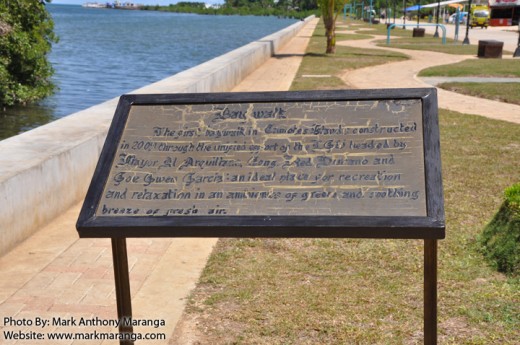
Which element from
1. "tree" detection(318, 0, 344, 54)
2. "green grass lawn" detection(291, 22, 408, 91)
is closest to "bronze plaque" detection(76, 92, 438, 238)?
"green grass lawn" detection(291, 22, 408, 91)

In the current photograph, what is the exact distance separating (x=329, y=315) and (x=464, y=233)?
1863 mm

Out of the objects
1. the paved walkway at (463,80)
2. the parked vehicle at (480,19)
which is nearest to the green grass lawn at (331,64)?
the paved walkway at (463,80)

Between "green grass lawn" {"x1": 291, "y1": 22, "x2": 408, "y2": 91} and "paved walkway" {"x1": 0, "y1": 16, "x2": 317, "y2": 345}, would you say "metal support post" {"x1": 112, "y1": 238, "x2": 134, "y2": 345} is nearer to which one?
"paved walkway" {"x1": 0, "y1": 16, "x2": 317, "y2": 345}

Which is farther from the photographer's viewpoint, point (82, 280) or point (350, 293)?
point (82, 280)

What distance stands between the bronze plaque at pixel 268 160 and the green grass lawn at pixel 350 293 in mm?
1006

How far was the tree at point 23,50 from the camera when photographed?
1348 centimetres

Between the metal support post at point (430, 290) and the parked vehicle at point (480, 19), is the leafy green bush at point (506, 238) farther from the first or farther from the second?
the parked vehicle at point (480, 19)

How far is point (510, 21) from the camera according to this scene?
57250mm

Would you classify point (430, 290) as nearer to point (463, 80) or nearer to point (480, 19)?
point (463, 80)

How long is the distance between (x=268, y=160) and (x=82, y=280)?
1918 millimetres

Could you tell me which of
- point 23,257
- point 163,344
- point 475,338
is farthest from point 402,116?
point 23,257

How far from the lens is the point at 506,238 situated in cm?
494

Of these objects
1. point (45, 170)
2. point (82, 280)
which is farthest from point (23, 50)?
point (82, 280)

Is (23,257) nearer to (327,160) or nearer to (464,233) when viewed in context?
(327,160)
